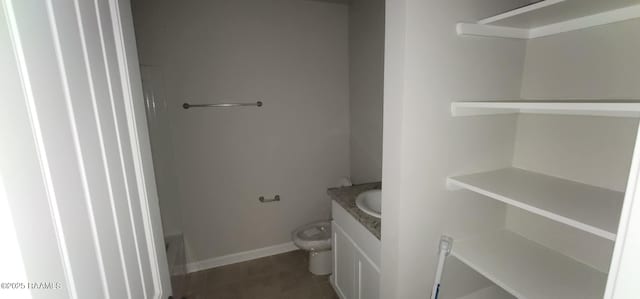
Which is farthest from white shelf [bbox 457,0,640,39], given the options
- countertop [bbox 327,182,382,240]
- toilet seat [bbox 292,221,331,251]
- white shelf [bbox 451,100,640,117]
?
toilet seat [bbox 292,221,331,251]

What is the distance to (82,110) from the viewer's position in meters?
0.58

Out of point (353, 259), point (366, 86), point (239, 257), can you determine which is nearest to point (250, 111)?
point (366, 86)

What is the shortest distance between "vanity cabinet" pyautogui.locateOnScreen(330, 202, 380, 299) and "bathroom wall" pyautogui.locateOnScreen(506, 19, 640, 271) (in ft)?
2.43

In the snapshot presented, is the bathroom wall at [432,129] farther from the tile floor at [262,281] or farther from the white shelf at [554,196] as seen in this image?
the tile floor at [262,281]

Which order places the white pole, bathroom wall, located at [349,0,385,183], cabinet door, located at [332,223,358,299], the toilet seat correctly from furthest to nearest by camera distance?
the toilet seat → bathroom wall, located at [349,0,385,183] → cabinet door, located at [332,223,358,299] → the white pole

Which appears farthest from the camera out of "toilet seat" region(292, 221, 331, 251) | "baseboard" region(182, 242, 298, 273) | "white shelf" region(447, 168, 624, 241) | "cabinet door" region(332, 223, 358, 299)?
"baseboard" region(182, 242, 298, 273)

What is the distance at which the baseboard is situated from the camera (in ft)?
8.20

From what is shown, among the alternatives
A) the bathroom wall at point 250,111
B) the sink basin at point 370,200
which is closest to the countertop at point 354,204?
the sink basin at point 370,200

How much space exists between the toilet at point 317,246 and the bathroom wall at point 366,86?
2.11 ft

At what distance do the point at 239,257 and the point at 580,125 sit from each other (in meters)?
2.63

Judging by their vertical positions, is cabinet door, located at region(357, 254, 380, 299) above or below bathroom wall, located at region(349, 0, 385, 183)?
below

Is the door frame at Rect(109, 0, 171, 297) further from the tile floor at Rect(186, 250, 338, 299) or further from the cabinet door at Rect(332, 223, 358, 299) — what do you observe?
the tile floor at Rect(186, 250, 338, 299)

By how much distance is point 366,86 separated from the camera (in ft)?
7.75

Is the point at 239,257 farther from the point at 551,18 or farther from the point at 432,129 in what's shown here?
the point at 551,18
